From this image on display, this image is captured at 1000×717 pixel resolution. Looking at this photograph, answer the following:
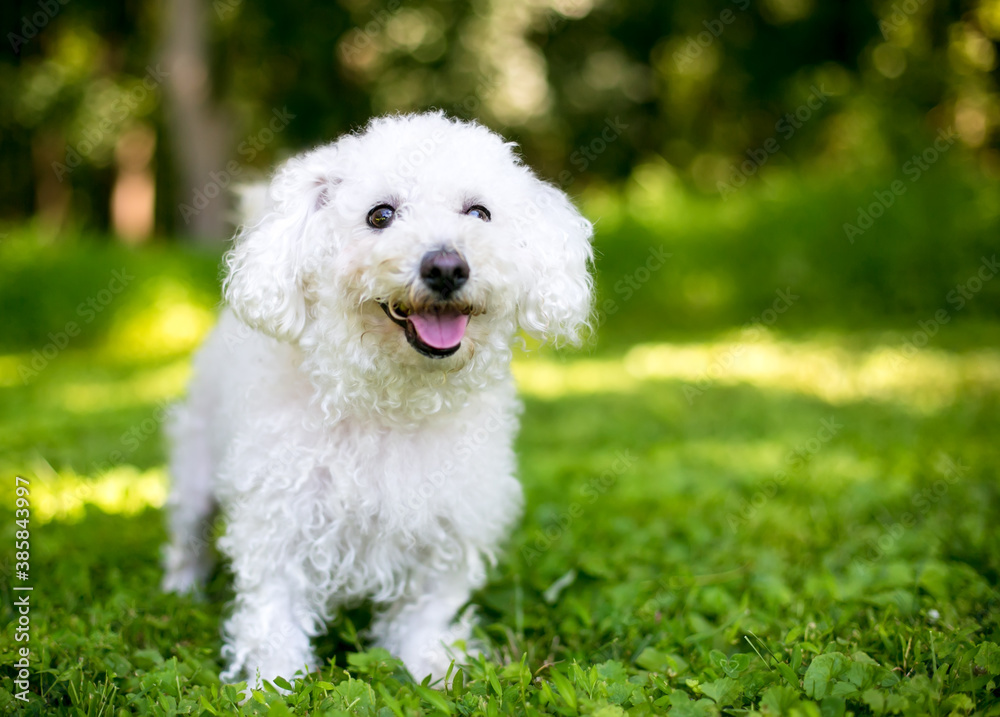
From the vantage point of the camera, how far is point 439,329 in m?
2.01

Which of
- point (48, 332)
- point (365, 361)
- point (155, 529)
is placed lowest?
point (48, 332)

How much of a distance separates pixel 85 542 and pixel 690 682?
237 centimetres

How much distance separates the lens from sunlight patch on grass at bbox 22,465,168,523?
11.0 feet

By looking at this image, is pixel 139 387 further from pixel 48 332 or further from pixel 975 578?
pixel 975 578

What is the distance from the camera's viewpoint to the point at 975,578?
8.23ft

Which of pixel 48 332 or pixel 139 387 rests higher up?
pixel 139 387

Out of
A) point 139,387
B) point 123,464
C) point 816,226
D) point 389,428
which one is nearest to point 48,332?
point 139,387
